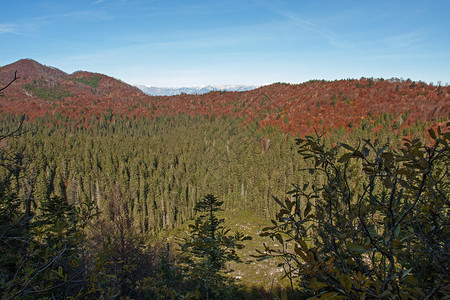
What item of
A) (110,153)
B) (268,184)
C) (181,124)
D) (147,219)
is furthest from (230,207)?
(181,124)

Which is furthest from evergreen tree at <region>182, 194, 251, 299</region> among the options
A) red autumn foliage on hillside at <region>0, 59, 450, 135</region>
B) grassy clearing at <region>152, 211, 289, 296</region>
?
red autumn foliage on hillside at <region>0, 59, 450, 135</region>

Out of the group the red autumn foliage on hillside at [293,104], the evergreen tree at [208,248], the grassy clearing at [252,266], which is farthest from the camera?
the red autumn foliage on hillside at [293,104]

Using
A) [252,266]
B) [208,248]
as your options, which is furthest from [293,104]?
[208,248]

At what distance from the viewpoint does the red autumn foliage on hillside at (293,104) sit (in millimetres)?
68062

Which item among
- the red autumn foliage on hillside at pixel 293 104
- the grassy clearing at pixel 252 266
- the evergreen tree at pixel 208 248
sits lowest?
the grassy clearing at pixel 252 266

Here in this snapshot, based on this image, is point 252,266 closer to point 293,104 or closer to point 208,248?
point 208,248

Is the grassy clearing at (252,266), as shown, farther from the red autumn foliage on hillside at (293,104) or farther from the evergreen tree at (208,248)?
the red autumn foliage on hillside at (293,104)

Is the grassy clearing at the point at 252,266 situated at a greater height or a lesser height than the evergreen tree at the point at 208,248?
lesser

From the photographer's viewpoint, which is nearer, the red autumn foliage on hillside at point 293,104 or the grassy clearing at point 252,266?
the grassy clearing at point 252,266

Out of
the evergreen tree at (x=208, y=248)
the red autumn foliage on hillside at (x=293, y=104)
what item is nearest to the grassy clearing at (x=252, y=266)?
the evergreen tree at (x=208, y=248)

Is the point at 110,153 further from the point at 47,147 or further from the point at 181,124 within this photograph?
the point at 181,124

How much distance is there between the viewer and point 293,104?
9075 cm

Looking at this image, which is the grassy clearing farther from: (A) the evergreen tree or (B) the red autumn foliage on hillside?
(B) the red autumn foliage on hillside

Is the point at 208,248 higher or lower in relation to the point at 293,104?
lower
